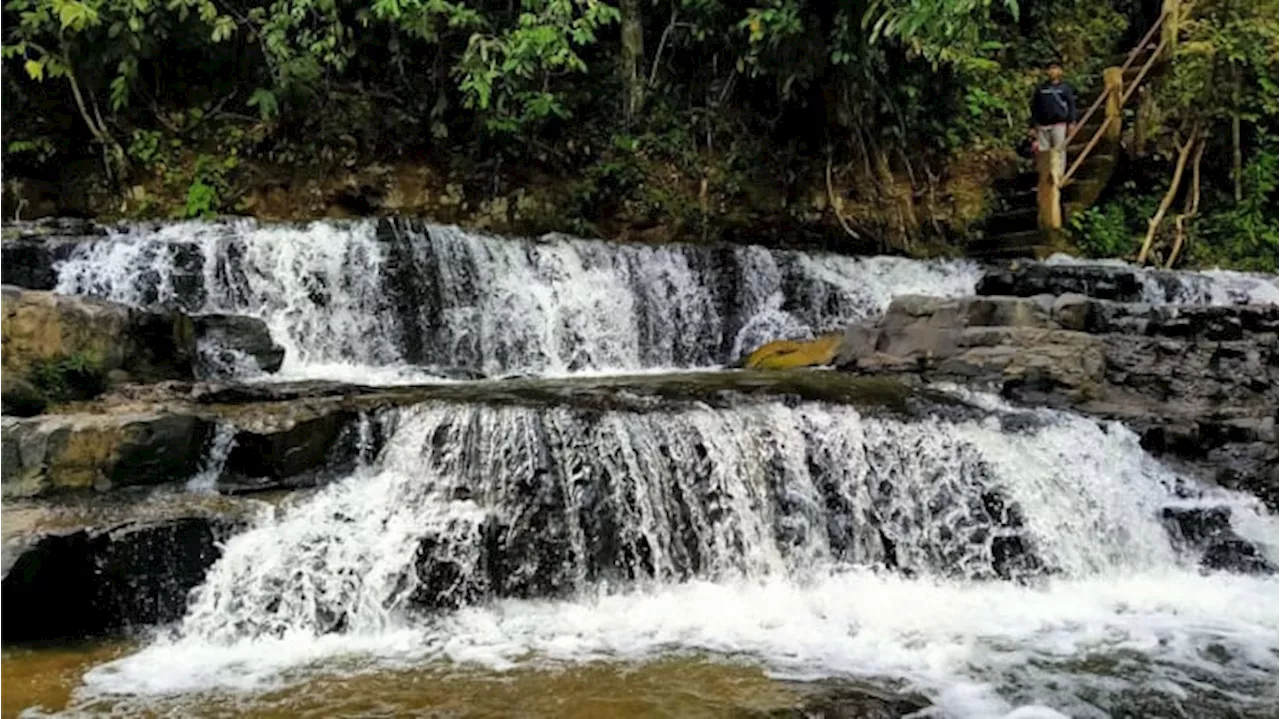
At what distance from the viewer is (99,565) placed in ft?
15.1

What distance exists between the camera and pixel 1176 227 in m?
13.3

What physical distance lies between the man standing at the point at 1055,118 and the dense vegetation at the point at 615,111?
798 millimetres

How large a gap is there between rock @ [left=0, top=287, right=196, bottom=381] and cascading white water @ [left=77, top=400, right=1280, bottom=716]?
191cm

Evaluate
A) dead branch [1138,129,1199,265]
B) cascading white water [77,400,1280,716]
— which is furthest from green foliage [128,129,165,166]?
dead branch [1138,129,1199,265]

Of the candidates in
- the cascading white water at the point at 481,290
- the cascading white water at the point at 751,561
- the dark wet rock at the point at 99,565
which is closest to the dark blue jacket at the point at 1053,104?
the cascading white water at the point at 481,290

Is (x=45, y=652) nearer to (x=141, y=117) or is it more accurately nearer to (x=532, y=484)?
(x=532, y=484)

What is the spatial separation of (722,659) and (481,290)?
561cm

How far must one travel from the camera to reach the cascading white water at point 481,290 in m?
8.32

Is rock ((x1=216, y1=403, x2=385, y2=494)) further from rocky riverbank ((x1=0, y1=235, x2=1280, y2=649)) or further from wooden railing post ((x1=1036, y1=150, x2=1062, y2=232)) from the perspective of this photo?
wooden railing post ((x1=1036, y1=150, x2=1062, y2=232))

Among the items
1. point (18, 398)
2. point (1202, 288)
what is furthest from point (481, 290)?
point (1202, 288)

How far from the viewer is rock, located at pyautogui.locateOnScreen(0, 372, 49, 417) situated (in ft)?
17.8

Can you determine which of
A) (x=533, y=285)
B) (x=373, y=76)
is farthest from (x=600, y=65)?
(x=533, y=285)

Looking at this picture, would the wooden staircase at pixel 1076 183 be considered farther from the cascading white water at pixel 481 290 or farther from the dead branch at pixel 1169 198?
the cascading white water at pixel 481 290

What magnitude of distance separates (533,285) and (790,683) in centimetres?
602
